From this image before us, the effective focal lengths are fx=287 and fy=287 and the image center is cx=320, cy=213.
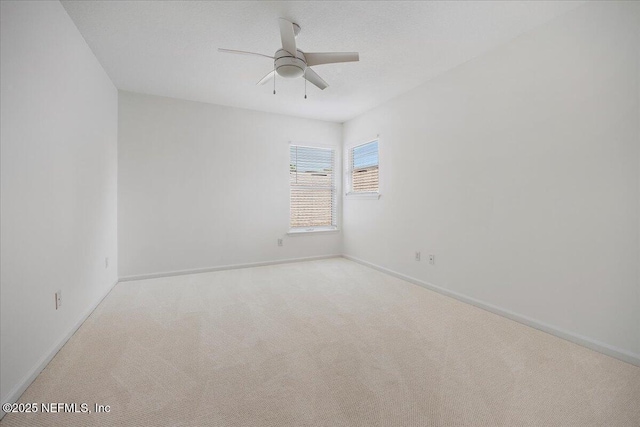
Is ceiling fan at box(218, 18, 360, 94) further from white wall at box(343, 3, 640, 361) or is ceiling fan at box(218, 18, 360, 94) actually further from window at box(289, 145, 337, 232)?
window at box(289, 145, 337, 232)

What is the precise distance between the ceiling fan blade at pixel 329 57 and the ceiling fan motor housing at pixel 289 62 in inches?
2.2

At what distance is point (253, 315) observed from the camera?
8.81 ft

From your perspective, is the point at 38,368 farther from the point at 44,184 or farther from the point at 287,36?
the point at 287,36

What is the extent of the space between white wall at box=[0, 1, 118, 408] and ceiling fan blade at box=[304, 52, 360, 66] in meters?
1.78

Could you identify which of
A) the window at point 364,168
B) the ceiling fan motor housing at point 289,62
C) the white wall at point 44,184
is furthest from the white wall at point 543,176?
the white wall at point 44,184

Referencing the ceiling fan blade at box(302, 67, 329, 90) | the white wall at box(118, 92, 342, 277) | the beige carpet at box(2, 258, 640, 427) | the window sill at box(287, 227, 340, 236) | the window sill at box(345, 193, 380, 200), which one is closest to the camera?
the beige carpet at box(2, 258, 640, 427)

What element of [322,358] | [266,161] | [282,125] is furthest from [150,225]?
[322,358]

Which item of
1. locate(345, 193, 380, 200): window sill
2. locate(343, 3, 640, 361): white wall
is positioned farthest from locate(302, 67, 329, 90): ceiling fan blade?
locate(345, 193, 380, 200): window sill

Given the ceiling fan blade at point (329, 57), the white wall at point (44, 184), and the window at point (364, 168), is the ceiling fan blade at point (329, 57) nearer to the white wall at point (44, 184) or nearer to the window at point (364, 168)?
the white wall at point (44, 184)

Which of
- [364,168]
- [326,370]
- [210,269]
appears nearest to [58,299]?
[326,370]

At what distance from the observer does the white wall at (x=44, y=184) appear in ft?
4.95

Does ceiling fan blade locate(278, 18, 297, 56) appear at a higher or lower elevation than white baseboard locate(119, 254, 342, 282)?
higher

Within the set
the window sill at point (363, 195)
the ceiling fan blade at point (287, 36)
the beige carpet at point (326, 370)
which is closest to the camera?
the beige carpet at point (326, 370)

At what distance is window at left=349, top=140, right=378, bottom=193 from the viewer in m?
4.55
